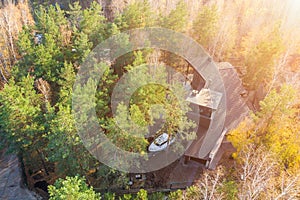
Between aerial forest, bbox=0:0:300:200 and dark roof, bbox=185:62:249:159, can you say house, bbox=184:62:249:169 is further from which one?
aerial forest, bbox=0:0:300:200

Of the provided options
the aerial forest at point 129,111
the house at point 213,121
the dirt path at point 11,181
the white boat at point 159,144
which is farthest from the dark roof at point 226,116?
the dirt path at point 11,181

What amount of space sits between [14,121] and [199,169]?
14615 mm

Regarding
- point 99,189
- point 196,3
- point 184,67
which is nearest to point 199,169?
point 99,189

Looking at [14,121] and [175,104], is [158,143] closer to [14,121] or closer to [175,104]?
[175,104]

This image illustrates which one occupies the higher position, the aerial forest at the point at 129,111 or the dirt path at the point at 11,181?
the aerial forest at the point at 129,111

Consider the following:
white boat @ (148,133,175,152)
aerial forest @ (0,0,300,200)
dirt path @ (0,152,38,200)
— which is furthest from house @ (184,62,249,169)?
dirt path @ (0,152,38,200)

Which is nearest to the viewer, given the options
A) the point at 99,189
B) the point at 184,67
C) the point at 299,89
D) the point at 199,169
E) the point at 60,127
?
the point at 60,127

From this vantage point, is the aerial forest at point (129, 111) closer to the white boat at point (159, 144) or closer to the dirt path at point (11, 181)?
the dirt path at point (11, 181)

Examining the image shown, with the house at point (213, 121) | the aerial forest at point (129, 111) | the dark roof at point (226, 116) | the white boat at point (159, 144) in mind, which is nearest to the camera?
the aerial forest at point (129, 111)

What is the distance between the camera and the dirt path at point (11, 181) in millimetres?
20438

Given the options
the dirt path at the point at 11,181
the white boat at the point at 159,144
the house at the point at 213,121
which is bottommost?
the dirt path at the point at 11,181

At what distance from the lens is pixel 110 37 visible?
24.8 metres

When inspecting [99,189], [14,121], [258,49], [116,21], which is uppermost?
[116,21]

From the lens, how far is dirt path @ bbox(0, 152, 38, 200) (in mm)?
20438
